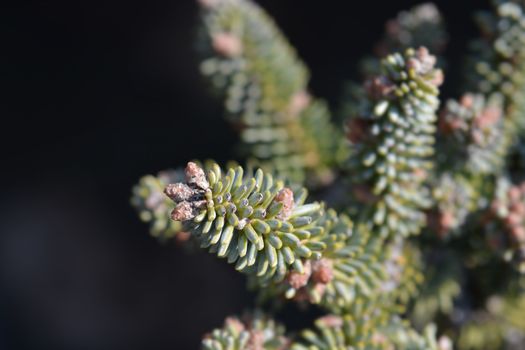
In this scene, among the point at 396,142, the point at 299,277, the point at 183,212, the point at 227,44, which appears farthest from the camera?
the point at 227,44

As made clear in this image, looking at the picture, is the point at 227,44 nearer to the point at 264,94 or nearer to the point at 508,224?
the point at 264,94

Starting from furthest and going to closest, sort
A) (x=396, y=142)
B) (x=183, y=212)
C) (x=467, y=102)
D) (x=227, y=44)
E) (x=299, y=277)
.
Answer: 1. (x=227, y=44)
2. (x=467, y=102)
3. (x=396, y=142)
4. (x=299, y=277)
5. (x=183, y=212)

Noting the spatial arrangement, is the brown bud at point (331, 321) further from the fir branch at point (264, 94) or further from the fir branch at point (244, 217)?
the fir branch at point (264, 94)

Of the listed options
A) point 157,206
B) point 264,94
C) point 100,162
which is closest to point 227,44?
point 264,94

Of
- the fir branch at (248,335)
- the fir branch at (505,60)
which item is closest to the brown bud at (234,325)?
the fir branch at (248,335)

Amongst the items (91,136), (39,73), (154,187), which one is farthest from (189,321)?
(154,187)
